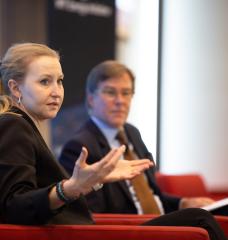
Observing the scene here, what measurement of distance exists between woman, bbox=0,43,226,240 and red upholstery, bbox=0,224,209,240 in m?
0.05

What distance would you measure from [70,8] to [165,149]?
86.1 inches

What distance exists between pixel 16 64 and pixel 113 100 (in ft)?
4.36

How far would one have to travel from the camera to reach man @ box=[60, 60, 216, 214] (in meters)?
3.42

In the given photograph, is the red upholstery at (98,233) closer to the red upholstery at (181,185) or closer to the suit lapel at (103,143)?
the suit lapel at (103,143)

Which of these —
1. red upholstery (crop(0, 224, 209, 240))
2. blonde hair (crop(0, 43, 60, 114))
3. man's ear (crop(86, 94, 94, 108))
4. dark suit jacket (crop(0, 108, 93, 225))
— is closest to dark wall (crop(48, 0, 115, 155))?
man's ear (crop(86, 94, 94, 108))

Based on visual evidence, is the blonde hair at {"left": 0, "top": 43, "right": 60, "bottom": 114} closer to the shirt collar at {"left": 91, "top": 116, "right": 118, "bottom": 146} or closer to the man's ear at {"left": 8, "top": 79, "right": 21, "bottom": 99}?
the man's ear at {"left": 8, "top": 79, "right": 21, "bottom": 99}

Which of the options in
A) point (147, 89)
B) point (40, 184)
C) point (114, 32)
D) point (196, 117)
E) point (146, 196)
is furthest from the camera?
point (196, 117)

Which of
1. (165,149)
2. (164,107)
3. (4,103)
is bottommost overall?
(165,149)

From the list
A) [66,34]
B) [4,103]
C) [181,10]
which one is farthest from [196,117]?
[4,103]

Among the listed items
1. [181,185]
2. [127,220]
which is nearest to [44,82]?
[127,220]

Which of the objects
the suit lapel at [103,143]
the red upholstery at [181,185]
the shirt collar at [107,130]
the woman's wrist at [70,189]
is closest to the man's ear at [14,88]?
the woman's wrist at [70,189]

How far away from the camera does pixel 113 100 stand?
146 inches

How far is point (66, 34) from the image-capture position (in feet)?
17.8

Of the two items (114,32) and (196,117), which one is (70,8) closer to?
(114,32)
